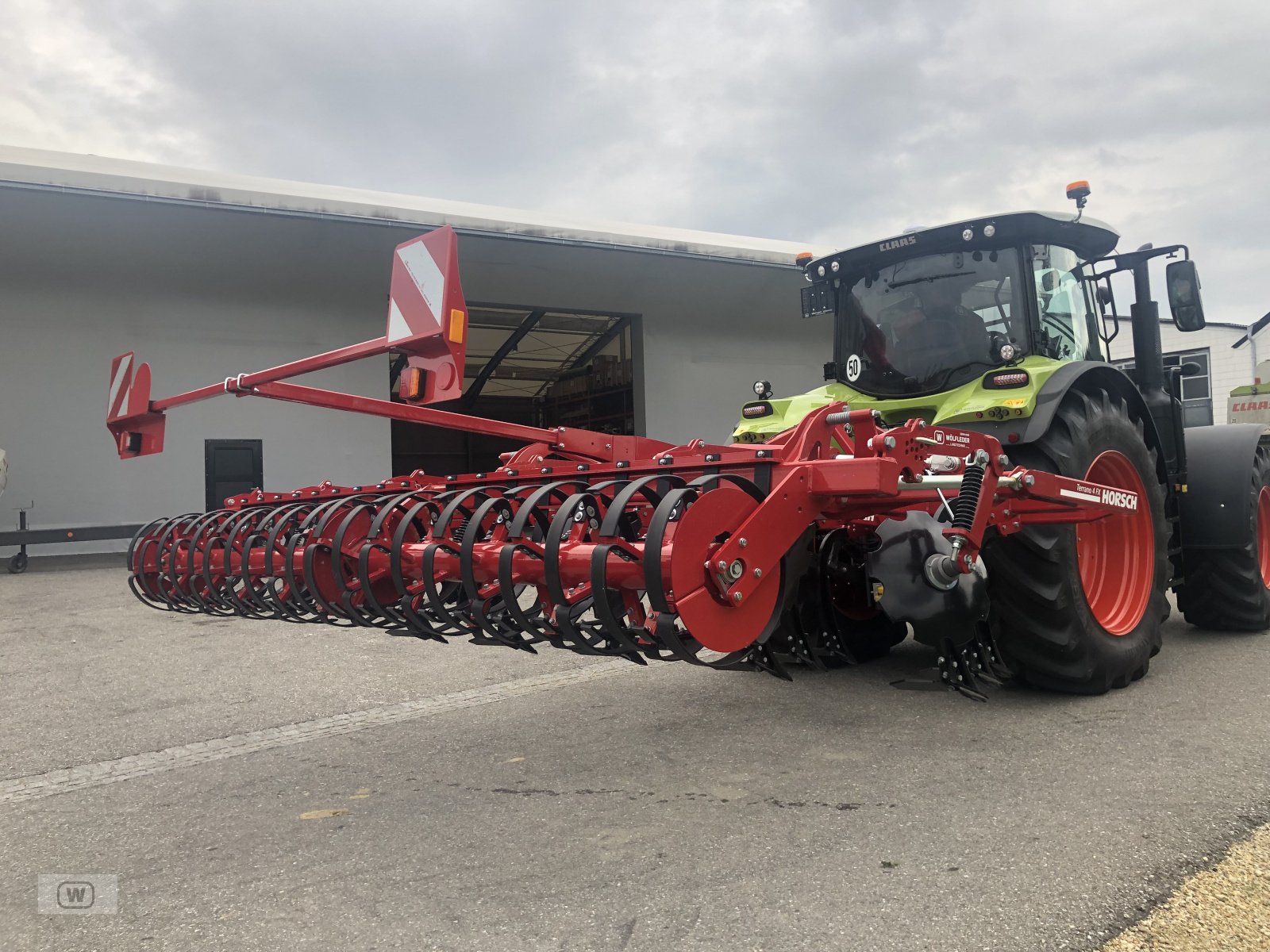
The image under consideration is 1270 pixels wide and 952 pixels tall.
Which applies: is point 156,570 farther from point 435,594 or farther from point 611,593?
point 611,593

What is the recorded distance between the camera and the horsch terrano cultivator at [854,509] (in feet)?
9.17

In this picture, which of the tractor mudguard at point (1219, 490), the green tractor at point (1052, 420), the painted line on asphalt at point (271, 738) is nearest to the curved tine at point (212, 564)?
the painted line on asphalt at point (271, 738)

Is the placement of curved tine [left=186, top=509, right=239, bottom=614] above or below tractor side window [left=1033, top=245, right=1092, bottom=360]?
below

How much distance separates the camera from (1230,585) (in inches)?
205

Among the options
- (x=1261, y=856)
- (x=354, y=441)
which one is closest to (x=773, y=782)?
(x=1261, y=856)

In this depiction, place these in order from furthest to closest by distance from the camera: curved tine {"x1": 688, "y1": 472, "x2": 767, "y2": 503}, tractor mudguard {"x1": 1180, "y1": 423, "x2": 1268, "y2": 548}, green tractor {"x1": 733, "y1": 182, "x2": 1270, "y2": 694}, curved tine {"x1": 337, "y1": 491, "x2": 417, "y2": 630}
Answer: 1. tractor mudguard {"x1": 1180, "y1": 423, "x2": 1268, "y2": 548}
2. green tractor {"x1": 733, "y1": 182, "x2": 1270, "y2": 694}
3. curved tine {"x1": 337, "y1": 491, "x2": 417, "y2": 630}
4. curved tine {"x1": 688, "y1": 472, "x2": 767, "y2": 503}

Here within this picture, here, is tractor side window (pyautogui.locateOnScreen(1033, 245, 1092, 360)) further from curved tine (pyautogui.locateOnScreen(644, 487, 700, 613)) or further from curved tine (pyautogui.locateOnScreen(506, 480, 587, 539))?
curved tine (pyautogui.locateOnScreen(644, 487, 700, 613))

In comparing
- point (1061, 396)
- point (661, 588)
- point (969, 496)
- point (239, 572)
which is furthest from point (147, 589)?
point (1061, 396)

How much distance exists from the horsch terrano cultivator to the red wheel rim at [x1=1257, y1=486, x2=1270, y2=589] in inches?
18.4

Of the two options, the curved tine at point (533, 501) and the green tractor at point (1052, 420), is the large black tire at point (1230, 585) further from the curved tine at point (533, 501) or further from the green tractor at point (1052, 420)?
the curved tine at point (533, 501)

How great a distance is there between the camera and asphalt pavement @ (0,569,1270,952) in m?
2.12

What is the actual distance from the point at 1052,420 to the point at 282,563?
340 cm

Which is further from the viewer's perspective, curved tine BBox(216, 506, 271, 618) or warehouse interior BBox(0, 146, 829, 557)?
warehouse interior BBox(0, 146, 829, 557)

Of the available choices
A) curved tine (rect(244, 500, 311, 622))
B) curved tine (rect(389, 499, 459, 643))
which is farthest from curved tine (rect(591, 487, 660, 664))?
curved tine (rect(244, 500, 311, 622))
